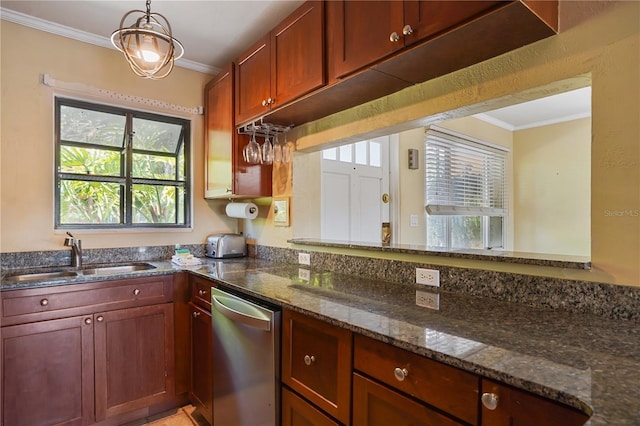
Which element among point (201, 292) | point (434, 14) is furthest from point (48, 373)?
point (434, 14)

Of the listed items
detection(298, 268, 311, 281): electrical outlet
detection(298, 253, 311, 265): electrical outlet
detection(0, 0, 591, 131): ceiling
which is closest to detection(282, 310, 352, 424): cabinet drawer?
detection(298, 268, 311, 281): electrical outlet

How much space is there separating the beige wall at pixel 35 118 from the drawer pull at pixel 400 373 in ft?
7.51

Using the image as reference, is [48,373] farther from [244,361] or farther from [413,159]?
[413,159]

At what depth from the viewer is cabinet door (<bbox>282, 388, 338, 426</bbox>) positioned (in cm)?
119

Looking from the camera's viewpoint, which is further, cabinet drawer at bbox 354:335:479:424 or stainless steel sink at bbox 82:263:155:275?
stainless steel sink at bbox 82:263:155:275

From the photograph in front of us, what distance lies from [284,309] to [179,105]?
213cm

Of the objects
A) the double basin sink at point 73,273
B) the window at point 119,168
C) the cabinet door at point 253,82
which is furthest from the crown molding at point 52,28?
the double basin sink at point 73,273

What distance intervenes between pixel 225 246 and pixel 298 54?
1.56 m

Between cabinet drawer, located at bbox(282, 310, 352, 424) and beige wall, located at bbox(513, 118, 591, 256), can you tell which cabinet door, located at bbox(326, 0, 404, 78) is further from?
beige wall, located at bbox(513, 118, 591, 256)

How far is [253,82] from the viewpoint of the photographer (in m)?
2.19

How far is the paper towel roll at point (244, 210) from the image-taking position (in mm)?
2596

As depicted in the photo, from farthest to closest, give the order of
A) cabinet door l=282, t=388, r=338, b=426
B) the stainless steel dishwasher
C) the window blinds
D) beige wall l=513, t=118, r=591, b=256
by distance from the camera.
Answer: beige wall l=513, t=118, r=591, b=256
the window blinds
the stainless steel dishwasher
cabinet door l=282, t=388, r=338, b=426

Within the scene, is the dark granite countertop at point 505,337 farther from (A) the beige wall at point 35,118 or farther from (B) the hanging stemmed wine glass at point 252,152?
(A) the beige wall at point 35,118

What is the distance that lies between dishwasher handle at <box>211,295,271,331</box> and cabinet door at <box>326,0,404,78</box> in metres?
1.14
